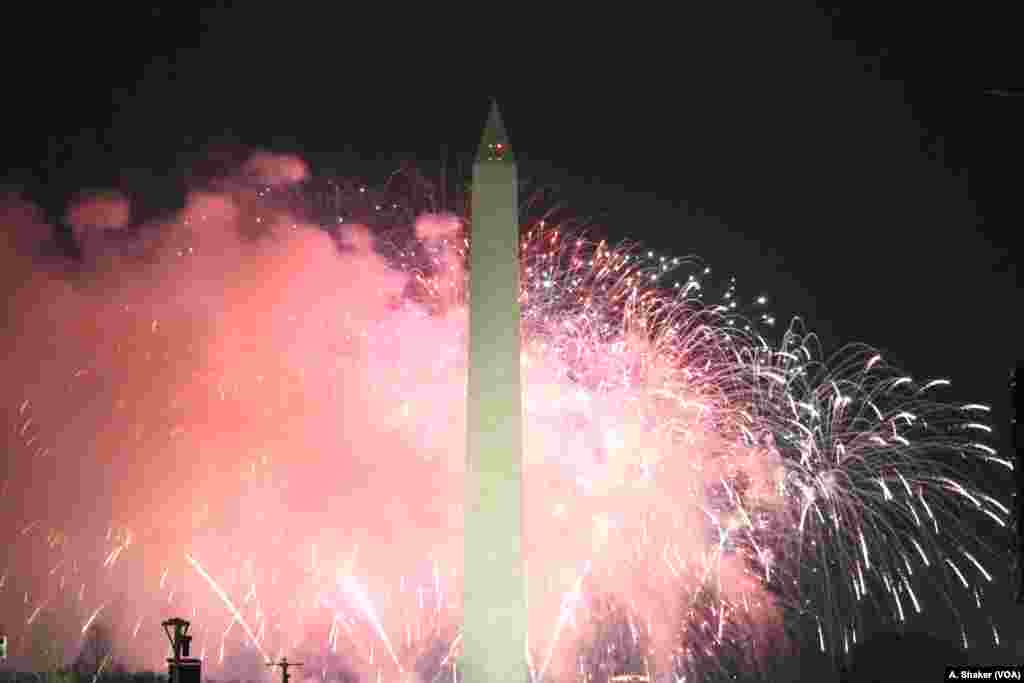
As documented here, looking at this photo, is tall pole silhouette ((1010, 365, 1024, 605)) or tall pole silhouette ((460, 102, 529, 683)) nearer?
tall pole silhouette ((1010, 365, 1024, 605))

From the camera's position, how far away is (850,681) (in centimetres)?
4553

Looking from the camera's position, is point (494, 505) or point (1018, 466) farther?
point (494, 505)

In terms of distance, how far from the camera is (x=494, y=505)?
31.0 meters

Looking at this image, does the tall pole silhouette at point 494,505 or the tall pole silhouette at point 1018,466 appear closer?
the tall pole silhouette at point 1018,466

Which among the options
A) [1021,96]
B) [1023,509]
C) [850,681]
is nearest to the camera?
[1021,96]

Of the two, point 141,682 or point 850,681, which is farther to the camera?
point 141,682

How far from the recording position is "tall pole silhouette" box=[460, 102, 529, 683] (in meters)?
30.8

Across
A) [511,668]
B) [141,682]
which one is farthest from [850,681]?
[141,682]

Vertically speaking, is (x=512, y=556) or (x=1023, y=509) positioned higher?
(x=512, y=556)

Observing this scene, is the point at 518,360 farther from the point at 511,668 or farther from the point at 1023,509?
the point at 1023,509

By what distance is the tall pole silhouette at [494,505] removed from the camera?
30.8m

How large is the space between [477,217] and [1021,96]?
2155 centimetres

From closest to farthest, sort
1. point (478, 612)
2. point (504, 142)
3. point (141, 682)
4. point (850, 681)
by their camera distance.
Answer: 1. point (478, 612)
2. point (504, 142)
3. point (850, 681)
4. point (141, 682)

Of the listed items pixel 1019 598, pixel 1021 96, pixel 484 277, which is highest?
pixel 484 277
